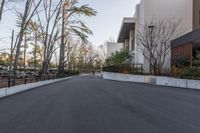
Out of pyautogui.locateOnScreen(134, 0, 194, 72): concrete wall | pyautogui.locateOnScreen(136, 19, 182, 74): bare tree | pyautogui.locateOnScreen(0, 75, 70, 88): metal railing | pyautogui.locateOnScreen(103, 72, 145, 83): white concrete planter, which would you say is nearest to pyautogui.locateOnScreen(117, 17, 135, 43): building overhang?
pyautogui.locateOnScreen(136, 19, 182, 74): bare tree

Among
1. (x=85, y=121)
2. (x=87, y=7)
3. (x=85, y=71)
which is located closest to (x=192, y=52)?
(x=87, y=7)

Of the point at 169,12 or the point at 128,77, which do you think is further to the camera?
the point at 169,12

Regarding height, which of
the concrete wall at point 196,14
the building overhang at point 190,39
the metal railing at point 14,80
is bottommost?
the metal railing at point 14,80

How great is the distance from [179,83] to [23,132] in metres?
21.1

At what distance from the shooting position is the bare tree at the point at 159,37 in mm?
39025

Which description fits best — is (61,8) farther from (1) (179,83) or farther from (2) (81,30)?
(1) (179,83)

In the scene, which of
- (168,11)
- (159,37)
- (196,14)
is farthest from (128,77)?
(196,14)

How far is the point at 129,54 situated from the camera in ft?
182

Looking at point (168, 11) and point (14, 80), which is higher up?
point (168, 11)

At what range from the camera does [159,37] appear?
40688mm

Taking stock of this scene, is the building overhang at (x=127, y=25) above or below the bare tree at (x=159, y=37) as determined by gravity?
above

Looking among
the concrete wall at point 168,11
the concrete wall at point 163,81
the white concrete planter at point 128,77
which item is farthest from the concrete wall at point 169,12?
the concrete wall at point 163,81

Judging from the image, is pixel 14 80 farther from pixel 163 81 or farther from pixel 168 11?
pixel 168 11

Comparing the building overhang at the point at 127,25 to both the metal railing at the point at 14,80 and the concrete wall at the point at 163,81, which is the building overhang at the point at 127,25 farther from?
the metal railing at the point at 14,80
